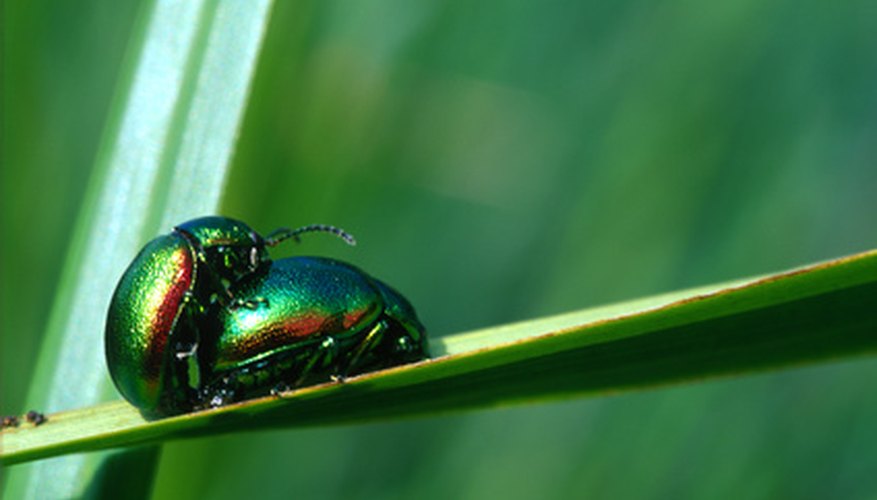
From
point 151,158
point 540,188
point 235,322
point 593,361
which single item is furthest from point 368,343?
point 540,188

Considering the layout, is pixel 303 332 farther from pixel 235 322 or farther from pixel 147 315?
pixel 147 315

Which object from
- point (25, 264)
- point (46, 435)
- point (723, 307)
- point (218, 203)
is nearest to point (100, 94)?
point (25, 264)

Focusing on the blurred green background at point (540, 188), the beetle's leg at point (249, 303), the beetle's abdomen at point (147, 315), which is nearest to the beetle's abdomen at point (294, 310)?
the beetle's leg at point (249, 303)

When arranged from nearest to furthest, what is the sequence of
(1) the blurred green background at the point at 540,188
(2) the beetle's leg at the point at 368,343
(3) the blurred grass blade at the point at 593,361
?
(3) the blurred grass blade at the point at 593,361 < (2) the beetle's leg at the point at 368,343 < (1) the blurred green background at the point at 540,188

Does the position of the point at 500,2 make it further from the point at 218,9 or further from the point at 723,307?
the point at 723,307

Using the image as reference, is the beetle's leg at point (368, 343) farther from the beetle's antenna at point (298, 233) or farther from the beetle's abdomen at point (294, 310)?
the beetle's antenna at point (298, 233)

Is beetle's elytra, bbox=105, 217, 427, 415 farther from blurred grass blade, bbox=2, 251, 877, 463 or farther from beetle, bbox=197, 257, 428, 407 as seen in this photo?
blurred grass blade, bbox=2, 251, 877, 463
